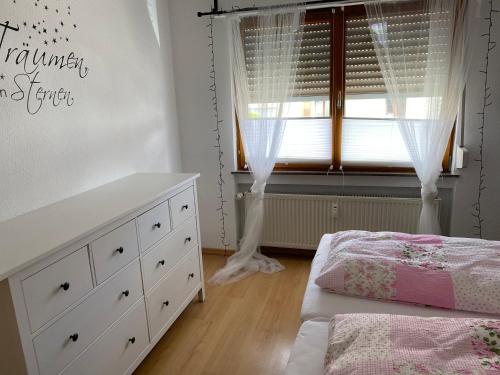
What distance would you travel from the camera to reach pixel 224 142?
11.2 feet

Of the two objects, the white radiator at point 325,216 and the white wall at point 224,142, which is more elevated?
the white wall at point 224,142

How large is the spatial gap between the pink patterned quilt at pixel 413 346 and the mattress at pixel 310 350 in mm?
90

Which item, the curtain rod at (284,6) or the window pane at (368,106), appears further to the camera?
the window pane at (368,106)

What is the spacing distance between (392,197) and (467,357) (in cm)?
209

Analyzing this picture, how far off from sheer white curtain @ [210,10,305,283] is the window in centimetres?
7

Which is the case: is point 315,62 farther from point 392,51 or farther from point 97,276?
point 97,276

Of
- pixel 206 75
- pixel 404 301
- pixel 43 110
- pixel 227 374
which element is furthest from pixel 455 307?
pixel 206 75

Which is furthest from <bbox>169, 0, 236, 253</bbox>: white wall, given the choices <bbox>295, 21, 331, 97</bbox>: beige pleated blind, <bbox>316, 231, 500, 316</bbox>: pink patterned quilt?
<bbox>316, 231, 500, 316</bbox>: pink patterned quilt

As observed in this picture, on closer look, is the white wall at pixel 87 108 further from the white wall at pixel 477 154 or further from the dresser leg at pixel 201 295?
the white wall at pixel 477 154

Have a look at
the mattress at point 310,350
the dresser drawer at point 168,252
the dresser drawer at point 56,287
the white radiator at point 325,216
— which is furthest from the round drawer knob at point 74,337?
the white radiator at point 325,216

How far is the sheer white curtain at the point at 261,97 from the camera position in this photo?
298cm

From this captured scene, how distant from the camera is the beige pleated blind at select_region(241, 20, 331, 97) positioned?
3.05 meters

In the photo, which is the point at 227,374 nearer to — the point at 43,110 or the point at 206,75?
the point at 43,110

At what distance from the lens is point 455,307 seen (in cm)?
157
